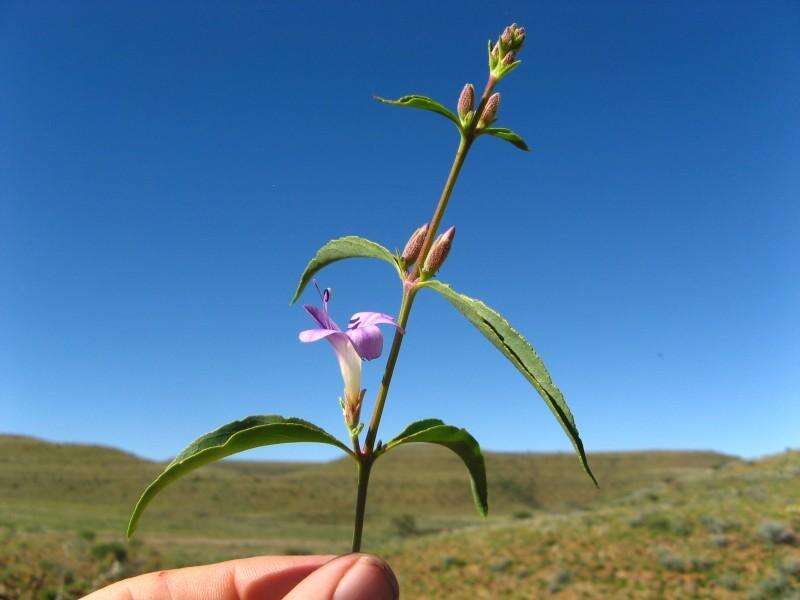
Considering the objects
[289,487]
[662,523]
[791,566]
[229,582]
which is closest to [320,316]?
[229,582]

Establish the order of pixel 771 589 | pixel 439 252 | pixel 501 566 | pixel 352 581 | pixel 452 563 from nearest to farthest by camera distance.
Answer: pixel 439 252, pixel 352 581, pixel 771 589, pixel 501 566, pixel 452 563

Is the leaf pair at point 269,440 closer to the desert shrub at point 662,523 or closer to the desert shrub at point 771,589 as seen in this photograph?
the desert shrub at point 771,589

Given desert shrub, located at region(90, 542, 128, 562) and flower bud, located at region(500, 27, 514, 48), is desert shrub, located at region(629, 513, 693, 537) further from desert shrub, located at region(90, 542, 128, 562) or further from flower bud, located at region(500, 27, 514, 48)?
flower bud, located at region(500, 27, 514, 48)

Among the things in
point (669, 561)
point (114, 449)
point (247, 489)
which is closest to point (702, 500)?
point (669, 561)

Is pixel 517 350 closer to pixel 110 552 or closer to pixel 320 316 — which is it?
pixel 320 316

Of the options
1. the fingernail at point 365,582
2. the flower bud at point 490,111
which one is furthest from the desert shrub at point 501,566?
the flower bud at point 490,111

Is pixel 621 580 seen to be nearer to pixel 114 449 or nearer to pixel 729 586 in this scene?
pixel 729 586

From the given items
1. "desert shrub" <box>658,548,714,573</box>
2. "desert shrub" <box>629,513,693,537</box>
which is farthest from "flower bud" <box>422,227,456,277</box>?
"desert shrub" <box>629,513,693,537</box>
